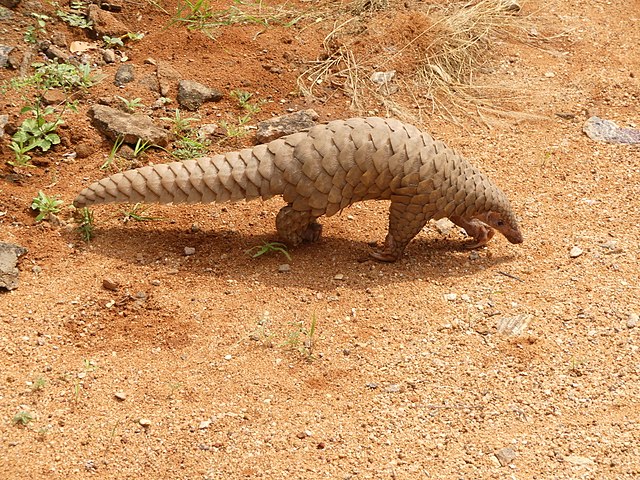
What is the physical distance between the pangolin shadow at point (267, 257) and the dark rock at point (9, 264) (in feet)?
1.39

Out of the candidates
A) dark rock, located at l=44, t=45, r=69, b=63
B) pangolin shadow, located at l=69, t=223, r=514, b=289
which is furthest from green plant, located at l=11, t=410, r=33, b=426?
dark rock, located at l=44, t=45, r=69, b=63

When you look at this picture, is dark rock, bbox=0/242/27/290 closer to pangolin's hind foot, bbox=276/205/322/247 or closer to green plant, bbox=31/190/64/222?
green plant, bbox=31/190/64/222

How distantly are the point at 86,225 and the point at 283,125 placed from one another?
1981 mm

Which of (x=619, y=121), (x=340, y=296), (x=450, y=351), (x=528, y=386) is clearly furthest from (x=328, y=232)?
(x=619, y=121)

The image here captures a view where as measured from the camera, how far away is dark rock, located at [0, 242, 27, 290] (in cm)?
478

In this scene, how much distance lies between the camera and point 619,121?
7086 mm

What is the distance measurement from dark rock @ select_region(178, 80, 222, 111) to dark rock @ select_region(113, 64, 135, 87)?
447mm

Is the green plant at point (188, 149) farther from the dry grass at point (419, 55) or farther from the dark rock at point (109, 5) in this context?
the dark rock at point (109, 5)

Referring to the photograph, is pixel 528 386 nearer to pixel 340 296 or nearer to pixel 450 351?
pixel 450 351

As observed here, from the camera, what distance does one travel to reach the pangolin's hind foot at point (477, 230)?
560cm

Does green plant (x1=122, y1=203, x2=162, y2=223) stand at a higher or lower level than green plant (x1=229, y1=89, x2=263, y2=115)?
lower

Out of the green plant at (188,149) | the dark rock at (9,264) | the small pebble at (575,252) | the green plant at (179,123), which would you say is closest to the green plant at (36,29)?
the green plant at (179,123)

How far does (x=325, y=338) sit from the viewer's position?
4.61m

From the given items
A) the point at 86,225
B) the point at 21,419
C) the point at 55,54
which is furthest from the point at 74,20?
the point at 21,419
